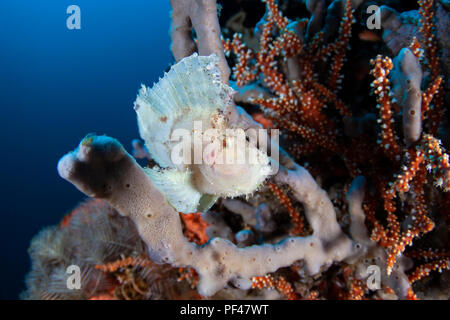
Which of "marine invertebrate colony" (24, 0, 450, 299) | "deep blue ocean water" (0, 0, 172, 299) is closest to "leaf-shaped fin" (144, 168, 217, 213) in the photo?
"marine invertebrate colony" (24, 0, 450, 299)

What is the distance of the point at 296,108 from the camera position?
2773mm

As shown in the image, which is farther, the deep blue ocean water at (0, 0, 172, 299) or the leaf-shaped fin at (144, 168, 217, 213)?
the deep blue ocean water at (0, 0, 172, 299)

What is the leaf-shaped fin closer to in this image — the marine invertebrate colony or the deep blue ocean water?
the marine invertebrate colony

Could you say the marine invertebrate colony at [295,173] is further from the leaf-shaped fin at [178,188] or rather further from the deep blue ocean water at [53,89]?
the deep blue ocean water at [53,89]

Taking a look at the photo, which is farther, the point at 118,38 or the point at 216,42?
the point at 118,38

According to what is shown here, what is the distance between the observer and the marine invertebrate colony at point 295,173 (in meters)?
1.51

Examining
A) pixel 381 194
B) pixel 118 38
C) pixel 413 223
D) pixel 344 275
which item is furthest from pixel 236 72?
pixel 118 38

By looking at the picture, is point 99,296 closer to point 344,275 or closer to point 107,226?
point 107,226

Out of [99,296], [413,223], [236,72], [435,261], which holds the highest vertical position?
[236,72]

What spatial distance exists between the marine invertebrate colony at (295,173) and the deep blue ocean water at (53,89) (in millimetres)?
19020

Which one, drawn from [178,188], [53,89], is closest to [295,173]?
[178,188]

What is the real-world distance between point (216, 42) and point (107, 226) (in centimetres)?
290

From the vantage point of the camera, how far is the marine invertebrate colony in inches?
59.5

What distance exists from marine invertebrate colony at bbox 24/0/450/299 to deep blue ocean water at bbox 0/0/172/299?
19.0 metres
